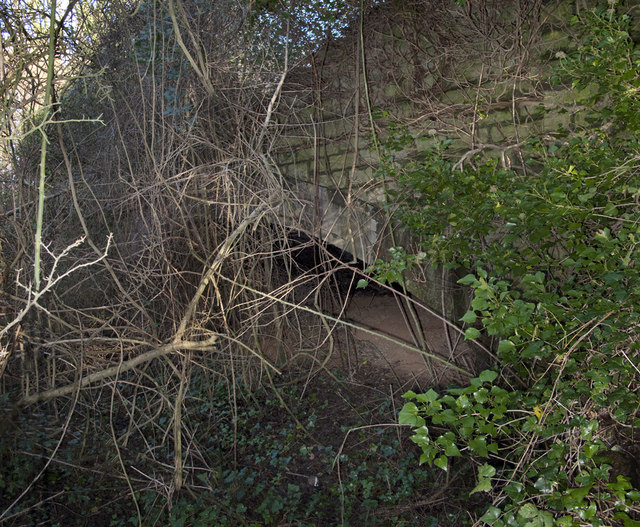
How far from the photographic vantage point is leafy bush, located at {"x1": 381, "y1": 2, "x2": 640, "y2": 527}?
1.87 m

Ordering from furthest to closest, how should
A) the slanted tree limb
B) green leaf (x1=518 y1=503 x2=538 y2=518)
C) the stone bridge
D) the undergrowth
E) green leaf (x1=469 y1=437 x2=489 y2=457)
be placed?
the undergrowth → the stone bridge → the slanted tree limb → green leaf (x1=469 y1=437 x2=489 y2=457) → green leaf (x1=518 y1=503 x2=538 y2=518)

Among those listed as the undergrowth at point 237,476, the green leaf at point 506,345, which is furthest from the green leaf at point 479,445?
the undergrowth at point 237,476

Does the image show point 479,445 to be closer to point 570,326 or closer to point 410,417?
point 410,417

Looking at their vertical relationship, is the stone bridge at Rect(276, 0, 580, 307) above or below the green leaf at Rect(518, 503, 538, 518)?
above

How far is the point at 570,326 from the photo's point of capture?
2.01m

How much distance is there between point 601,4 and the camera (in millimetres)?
2693

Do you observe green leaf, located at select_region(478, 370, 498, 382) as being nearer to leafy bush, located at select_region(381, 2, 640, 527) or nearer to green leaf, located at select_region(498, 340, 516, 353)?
leafy bush, located at select_region(381, 2, 640, 527)

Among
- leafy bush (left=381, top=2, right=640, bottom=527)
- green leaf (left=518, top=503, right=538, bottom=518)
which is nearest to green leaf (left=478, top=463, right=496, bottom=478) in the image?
leafy bush (left=381, top=2, right=640, bottom=527)

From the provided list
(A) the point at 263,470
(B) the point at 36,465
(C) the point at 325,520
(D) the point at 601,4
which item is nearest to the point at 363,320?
(A) the point at 263,470

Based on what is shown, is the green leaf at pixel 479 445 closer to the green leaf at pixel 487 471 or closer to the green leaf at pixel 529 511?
the green leaf at pixel 487 471

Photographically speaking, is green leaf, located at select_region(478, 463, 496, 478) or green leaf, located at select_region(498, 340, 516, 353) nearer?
green leaf, located at select_region(478, 463, 496, 478)

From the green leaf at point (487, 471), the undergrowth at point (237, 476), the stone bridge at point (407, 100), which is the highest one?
the stone bridge at point (407, 100)

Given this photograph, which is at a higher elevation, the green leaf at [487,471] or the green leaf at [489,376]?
the green leaf at [489,376]

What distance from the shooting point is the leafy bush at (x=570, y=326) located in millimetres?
1869
